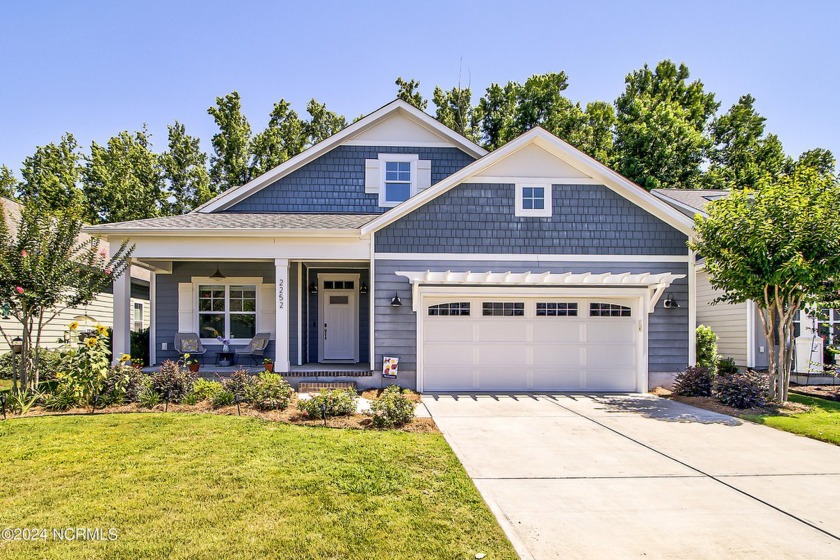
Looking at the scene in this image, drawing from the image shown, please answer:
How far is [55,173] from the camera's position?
2533cm

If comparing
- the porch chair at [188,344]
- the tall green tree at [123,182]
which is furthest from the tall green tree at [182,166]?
the porch chair at [188,344]

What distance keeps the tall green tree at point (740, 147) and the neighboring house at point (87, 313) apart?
2579 centimetres

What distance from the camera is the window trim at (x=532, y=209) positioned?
435 inches

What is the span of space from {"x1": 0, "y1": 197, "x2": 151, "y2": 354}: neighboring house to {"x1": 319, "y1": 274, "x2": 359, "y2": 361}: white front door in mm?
5300

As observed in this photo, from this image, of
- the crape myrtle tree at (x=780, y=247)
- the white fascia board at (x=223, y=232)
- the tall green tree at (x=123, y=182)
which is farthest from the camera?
the tall green tree at (x=123, y=182)

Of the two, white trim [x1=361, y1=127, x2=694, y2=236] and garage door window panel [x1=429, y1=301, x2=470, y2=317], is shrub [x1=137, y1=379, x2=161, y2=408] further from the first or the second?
garage door window panel [x1=429, y1=301, x2=470, y2=317]

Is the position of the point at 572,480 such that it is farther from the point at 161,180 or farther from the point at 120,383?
the point at 161,180

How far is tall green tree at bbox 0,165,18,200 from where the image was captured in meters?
26.5

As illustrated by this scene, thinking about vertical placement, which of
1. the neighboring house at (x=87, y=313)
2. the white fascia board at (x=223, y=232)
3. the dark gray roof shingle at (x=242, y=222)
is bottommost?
the neighboring house at (x=87, y=313)

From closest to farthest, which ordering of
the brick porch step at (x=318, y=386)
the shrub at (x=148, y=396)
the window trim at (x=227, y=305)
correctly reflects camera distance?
the shrub at (x=148, y=396), the brick porch step at (x=318, y=386), the window trim at (x=227, y=305)

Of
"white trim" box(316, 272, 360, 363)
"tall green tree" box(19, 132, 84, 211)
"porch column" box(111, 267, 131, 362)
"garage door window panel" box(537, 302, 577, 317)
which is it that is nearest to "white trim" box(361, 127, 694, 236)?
"garage door window panel" box(537, 302, 577, 317)

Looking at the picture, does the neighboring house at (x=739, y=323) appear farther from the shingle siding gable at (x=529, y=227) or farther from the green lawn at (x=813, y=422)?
the green lawn at (x=813, y=422)

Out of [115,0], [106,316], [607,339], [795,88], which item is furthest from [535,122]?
[106,316]

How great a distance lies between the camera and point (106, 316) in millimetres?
17016
